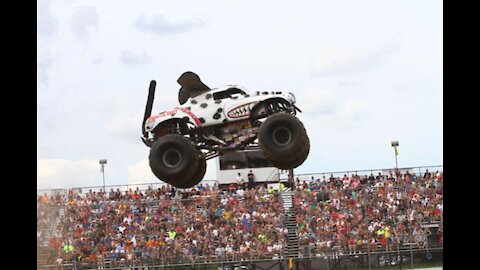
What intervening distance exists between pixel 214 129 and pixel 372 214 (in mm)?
7885

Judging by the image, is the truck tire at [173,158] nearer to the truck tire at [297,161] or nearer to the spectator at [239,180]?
the truck tire at [297,161]

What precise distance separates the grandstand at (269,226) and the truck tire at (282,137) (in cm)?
556

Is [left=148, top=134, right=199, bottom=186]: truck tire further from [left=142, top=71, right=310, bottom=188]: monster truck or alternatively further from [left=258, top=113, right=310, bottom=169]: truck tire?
[left=258, top=113, right=310, bottom=169]: truck tire

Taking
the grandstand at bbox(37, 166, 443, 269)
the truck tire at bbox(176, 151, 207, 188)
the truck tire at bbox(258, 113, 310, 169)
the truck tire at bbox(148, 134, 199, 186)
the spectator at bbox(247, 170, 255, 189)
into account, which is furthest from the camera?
the spectator at bbox(247, 170, 255, 189)

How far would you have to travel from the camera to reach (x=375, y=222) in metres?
23.3

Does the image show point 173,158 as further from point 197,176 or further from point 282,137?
point 282,137

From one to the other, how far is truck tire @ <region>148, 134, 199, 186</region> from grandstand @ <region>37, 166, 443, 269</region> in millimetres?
4468

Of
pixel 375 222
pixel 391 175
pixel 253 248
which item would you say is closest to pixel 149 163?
pixel 253 248

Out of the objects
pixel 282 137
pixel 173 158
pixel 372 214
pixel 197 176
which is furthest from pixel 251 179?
pixel 282 137

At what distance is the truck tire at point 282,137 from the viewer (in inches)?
651

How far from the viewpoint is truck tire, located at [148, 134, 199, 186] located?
17.4m

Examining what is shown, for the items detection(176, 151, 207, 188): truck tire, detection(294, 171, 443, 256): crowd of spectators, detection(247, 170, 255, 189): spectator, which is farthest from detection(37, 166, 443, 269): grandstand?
detection(176, 151, 207, 188): truck tire
